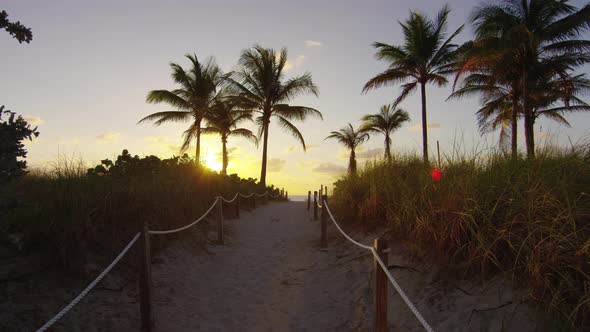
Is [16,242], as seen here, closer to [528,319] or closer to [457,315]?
[457,315]

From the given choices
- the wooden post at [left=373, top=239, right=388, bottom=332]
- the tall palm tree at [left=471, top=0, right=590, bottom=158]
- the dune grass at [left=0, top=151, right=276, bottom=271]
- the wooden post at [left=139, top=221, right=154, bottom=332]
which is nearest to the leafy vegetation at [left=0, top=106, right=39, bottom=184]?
the dune grass at [left=0, top=151, right=276, bottom=271]

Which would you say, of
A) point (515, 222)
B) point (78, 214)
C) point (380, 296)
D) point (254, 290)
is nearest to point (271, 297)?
point (254, 290)

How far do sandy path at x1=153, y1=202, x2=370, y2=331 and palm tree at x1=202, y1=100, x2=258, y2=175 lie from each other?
16.7 metres

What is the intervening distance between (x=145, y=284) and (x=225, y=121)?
2117 cm

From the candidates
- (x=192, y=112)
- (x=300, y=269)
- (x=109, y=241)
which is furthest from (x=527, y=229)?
(x=192, y=112)

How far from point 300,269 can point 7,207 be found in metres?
4.48

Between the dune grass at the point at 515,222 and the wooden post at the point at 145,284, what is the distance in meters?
3.06

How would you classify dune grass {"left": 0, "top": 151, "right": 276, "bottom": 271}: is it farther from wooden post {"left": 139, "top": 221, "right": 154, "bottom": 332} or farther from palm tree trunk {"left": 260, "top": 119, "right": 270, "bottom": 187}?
palm tree trunk {"left": 260, "top": 119, "right": 270, "bottom": 187}

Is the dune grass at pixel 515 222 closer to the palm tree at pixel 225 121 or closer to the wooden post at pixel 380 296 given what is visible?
the wooden post at pixel 380 296

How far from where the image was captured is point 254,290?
5.48m

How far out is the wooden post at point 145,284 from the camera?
3.89 m

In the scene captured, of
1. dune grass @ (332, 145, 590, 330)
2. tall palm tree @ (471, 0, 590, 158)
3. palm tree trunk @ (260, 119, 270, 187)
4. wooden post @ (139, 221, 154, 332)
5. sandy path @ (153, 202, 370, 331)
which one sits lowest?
sandy path @ (153, 202, 370, 331)

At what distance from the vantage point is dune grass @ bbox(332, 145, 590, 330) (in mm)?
2752

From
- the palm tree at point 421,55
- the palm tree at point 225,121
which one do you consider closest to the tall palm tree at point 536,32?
the palm tree at point 421,55
